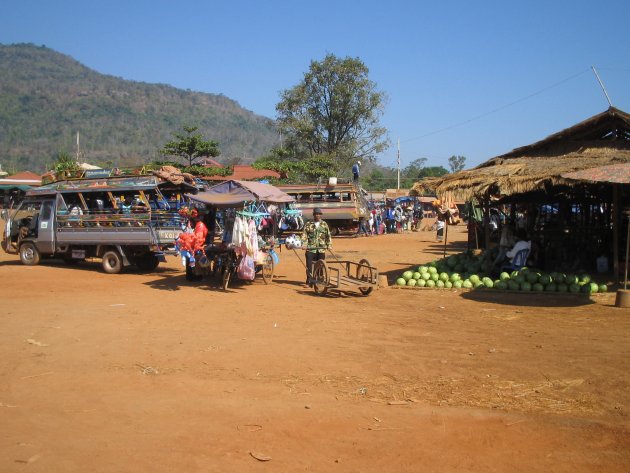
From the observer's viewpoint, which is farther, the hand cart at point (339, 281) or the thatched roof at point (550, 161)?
the thatched roof at point (550, 161)

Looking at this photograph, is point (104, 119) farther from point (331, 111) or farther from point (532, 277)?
point (532, 277)

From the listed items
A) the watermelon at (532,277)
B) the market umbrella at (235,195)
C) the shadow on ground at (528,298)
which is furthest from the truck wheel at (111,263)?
the watermelon at (532,277)

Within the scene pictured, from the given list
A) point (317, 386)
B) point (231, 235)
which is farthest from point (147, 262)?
point (317, 386)

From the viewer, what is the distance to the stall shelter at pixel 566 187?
38.9 feet

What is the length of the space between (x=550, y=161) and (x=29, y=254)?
15.3 meters

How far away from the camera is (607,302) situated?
10.1 m

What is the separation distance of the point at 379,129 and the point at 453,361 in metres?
43.0

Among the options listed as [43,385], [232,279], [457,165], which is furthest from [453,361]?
[457,165]

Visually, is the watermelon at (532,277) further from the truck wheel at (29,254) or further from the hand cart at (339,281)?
the truck wheel at (29,254)

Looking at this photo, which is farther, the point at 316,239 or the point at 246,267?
the point at 316,239

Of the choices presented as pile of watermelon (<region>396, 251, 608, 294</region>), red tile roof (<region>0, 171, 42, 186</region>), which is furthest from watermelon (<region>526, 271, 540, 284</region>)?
red tile roof (<region>0, 171, 42, 186</region>)

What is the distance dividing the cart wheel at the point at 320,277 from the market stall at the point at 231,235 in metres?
1.49

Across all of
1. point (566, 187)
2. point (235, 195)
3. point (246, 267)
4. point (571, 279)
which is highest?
point (566, 187)

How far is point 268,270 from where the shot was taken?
13.6 metres
